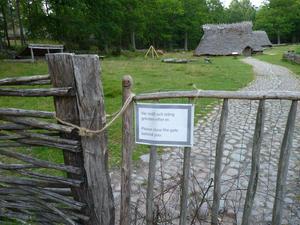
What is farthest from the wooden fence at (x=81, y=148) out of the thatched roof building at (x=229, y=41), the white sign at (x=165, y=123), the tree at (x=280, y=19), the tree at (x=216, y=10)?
the tree at (x=216, y=10)

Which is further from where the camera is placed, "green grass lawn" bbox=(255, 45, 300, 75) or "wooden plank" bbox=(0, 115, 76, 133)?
"green grass lawn" bbox=(255, 45, 300, 75)

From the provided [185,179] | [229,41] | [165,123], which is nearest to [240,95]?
[165,123]

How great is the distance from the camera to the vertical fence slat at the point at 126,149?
2316mm

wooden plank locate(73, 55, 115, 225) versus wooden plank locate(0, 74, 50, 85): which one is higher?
wooden plank locate(0, 74, 50, 85)

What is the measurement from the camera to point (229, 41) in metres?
35.4

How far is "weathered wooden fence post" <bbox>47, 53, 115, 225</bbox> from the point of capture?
7.31 feet

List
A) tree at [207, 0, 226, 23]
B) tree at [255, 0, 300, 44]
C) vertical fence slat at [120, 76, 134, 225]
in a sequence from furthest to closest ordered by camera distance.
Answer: tree at [207, 0, 226, 23]
tree at [255, 0, 300, 44]
vertical fence slat at [120, 76, 134, 225]

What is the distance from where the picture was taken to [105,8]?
17219mm

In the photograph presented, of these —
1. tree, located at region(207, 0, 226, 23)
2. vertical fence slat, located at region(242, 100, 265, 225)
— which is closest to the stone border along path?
vertical fence slat, located at region(242, 100, 265, 225)

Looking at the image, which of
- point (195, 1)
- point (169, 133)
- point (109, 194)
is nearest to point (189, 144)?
point (169, 133)

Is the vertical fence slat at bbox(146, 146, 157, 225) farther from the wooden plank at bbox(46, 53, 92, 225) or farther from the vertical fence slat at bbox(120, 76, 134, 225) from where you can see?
the wooden plank at bbox(46, 53, 92, 225)

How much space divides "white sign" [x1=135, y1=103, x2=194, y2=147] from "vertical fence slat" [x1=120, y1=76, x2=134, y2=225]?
9cm

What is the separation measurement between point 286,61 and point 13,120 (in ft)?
75.6

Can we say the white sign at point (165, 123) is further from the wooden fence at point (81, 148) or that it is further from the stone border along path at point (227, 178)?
the stone border along path at point (227, 178)
